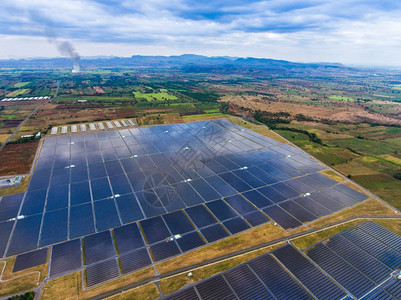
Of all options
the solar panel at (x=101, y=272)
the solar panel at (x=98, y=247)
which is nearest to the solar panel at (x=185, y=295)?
the solar panel at (x=101, y=272)

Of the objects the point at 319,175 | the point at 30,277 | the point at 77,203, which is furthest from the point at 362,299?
the point at 77,203

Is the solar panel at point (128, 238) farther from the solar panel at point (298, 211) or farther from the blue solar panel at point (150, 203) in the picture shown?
the solar panel at point (298, 211)

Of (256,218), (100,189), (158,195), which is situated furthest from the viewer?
(100,189)

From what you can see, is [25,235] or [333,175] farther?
[333,175]

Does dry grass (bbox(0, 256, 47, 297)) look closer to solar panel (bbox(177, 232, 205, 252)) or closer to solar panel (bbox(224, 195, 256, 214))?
solar panel (bbox(177, 232, 205, 252))

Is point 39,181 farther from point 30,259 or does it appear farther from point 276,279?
point 276,279

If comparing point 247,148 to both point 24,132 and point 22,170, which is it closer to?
point 22,170

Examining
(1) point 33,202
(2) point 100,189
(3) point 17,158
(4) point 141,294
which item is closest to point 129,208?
(2) point 100,189
